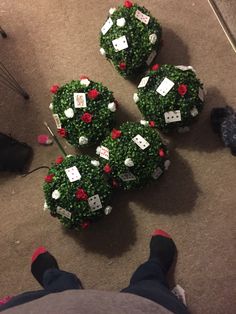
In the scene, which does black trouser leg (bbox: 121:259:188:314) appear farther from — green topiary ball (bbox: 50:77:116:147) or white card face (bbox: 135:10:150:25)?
white card face (bbox: 135:10:150:25)

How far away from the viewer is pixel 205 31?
1.77m

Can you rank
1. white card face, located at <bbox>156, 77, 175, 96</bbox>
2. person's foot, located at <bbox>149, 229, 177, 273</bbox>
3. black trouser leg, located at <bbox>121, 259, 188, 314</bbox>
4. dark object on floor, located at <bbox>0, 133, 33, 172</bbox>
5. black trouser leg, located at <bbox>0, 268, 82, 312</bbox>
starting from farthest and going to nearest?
1. dark object on floor, located at <bbox>0, 133, 33, 172</bbox>
2. person's foot, located at <bbox>149, 229, 177, 273</bbox>
3. white card face, located at <bbox>156, 77, 175, 96</bbox>
4. black trouser leg, located at <bbox>0, 268, 82, 312</bbox>
5. black trouser leg, located at <bbox>121, 259, 188, 314</bbox>

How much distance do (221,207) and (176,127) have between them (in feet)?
1.36

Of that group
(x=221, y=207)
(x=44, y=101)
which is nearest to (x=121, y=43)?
(x=44, y=101)

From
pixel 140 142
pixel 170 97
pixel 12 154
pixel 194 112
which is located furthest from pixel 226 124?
pixel 12 154

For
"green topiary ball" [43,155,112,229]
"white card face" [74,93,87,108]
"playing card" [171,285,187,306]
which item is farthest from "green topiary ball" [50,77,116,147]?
"playing card" [171,285,187,306]

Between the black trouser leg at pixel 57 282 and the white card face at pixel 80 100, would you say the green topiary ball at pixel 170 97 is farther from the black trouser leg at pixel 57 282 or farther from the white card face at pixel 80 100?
the black trouser leg at pixel 57 282

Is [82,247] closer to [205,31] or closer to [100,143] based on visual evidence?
[100,143]

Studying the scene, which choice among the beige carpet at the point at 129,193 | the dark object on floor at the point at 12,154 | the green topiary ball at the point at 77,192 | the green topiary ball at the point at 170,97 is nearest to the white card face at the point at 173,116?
the green topiary ball at the point at 170,97

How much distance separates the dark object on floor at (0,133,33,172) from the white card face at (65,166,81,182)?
34 cm

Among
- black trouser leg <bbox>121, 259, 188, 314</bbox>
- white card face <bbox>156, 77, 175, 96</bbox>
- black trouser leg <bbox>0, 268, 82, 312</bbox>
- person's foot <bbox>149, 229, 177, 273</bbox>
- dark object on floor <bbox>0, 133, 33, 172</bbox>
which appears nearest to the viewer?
black trouser leg <bbox>121, 259, 188, 314</bbox>

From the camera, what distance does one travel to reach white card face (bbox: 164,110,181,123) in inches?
57.1

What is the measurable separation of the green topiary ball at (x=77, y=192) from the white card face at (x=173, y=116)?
1.10ft

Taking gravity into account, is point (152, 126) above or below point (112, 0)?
below
